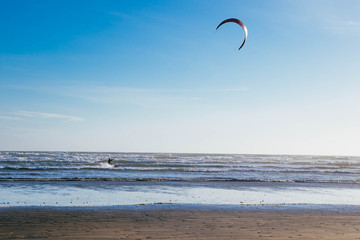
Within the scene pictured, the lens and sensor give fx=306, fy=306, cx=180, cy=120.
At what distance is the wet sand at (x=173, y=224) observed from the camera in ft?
26.0

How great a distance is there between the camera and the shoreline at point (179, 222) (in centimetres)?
794

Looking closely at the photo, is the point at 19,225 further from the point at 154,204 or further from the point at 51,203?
the point at 154,204

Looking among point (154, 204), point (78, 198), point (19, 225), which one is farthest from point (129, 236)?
point (78, 198)

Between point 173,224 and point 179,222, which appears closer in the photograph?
point 173,224

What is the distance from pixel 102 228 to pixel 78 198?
571 centimetres

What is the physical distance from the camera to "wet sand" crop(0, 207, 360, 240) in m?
7.91

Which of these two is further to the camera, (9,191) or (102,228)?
(9,191)

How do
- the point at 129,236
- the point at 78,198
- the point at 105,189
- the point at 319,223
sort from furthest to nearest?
the point at 105,189 < the point at 78,198 < the point at 319,223 < the point at 129,236

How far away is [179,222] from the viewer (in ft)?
30.9

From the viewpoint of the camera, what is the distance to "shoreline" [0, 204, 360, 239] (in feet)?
26.0

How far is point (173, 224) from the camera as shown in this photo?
9.15 m

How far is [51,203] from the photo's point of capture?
12320 mm

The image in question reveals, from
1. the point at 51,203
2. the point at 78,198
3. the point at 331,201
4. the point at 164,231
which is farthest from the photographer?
the point at 331,201

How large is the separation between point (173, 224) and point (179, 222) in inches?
12.4
